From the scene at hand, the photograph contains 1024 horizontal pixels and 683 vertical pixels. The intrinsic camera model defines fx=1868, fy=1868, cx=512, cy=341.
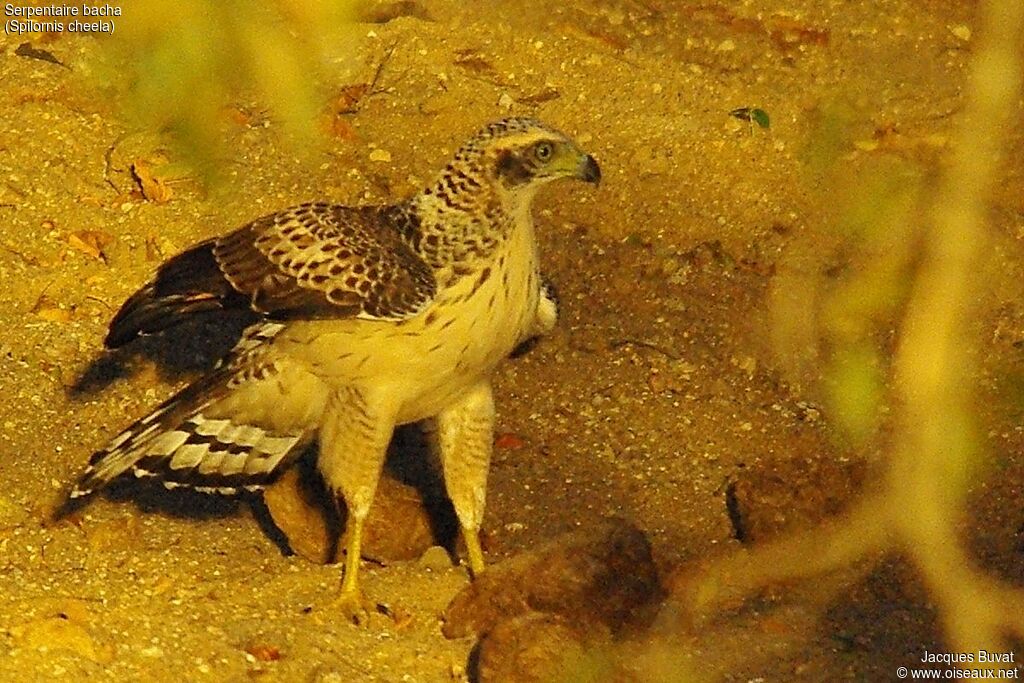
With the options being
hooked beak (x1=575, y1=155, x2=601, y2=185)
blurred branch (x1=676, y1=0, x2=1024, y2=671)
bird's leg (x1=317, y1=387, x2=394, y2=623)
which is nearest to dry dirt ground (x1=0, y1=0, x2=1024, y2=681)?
bird's leg (x1=317, y1=387, x2=394, y2=623)

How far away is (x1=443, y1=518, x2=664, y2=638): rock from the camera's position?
582cm

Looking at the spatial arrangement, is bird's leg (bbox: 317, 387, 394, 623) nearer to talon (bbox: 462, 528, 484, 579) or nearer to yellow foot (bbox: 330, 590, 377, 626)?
yellow foot (bbox: 330, 590, 377, 626)

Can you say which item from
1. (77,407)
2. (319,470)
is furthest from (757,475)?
(77,407)

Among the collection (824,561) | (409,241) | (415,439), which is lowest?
(415,439)

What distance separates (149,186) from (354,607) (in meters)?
2.88

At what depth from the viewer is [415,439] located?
7098 mm

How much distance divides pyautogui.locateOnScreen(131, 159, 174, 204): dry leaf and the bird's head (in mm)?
2492

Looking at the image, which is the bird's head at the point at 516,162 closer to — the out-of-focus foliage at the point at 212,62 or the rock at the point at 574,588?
the rock at the point at 574,588

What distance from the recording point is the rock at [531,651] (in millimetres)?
5309

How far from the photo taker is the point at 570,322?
765 cm

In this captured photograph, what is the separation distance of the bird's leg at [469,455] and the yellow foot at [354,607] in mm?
393

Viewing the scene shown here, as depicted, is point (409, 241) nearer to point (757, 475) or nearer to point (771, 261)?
point (757, 475)

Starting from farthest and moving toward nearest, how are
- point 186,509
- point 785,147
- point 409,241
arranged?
point 785,147
point 186,509
point 409,241

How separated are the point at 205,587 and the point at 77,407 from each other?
4.53 ft
